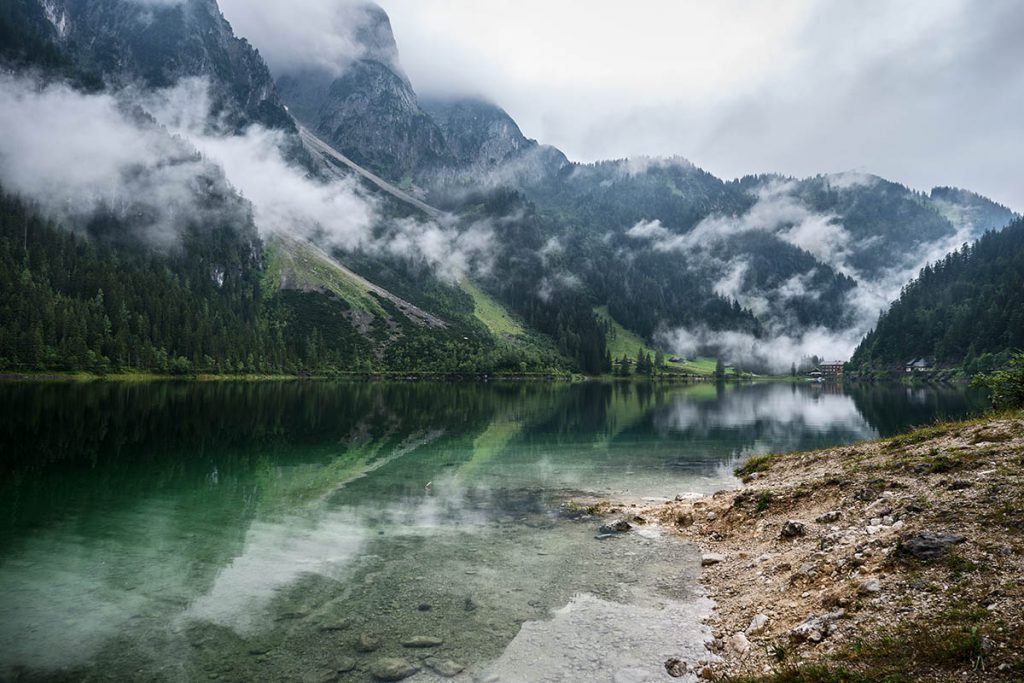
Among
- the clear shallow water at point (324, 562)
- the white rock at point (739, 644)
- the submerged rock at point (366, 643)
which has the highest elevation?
the white rock at point (739, 644)

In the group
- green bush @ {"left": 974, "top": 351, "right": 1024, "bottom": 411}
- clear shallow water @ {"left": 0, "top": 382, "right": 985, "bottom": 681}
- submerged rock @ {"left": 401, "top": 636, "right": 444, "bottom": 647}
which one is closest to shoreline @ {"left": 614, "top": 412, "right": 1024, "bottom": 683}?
clear shallow water @ {"left": 0, "top": 382, "right": 985, "bottom": 681}

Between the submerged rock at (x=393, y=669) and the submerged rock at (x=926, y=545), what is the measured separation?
44.1 ft

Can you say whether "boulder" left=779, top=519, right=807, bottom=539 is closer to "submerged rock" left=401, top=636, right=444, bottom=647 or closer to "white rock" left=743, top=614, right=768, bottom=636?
"white rock" left=743, top=614, right=768, bottom=636

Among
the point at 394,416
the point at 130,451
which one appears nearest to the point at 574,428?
the point at 394,416

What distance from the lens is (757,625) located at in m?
15.3

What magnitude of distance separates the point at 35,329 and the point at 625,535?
639ft

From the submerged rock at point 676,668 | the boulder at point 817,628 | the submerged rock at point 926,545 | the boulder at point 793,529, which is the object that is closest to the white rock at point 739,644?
the boulder at point 817,628

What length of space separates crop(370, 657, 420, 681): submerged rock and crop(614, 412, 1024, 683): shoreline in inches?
267

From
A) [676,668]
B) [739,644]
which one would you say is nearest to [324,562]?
[676,668]

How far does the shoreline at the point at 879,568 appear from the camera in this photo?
1050 centimetres

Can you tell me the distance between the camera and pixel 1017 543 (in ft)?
44.2

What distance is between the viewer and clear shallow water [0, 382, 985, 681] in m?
15.0

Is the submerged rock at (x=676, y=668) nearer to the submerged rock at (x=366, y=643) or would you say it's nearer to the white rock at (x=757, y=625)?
the white rock at (x=757, y=625)

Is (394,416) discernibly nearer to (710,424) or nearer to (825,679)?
(710,424)
